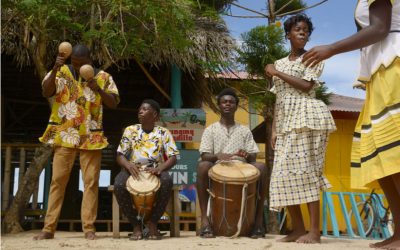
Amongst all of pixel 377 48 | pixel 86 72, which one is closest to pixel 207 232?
pixel 86 72

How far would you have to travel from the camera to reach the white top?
2555 millimetres

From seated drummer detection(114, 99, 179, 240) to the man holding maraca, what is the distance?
27 centimetres

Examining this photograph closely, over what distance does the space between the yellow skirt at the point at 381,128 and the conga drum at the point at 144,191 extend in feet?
6.43

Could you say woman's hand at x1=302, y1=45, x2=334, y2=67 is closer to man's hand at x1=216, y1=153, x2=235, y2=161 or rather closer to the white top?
the white top

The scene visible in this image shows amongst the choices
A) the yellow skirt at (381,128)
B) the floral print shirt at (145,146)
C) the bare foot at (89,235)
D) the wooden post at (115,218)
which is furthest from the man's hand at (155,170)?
the yellow skirt at (381,128)

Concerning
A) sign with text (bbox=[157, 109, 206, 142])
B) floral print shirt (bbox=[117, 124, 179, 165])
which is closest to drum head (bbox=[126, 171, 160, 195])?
floral print shirt (bbox=[117, 124, 179, 165])

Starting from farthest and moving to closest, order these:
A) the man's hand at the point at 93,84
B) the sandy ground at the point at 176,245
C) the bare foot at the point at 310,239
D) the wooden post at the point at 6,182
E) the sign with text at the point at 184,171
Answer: the sign with text at the point at 184,171 < the wooden post at the point at 6,182 < the man's hand at the point at 93,84 < the bare foot at the point at 310,239 < the sandy ground at the point at 176,245

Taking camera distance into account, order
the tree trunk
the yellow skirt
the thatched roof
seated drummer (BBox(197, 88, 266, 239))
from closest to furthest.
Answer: the yellow skirt → seated drummer (BBox(197, 88, 266, 239)) → the tree trunk → the thatched roof

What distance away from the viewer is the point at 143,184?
430cm

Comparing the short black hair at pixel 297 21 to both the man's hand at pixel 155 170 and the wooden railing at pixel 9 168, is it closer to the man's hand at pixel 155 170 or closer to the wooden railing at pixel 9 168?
the man's hand at pixel 155 170

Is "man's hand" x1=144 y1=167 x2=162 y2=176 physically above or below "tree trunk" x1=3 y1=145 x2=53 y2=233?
above

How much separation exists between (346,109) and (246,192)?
5.96 meters

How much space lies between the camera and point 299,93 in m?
3.80

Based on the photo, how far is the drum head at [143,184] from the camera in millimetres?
4254
